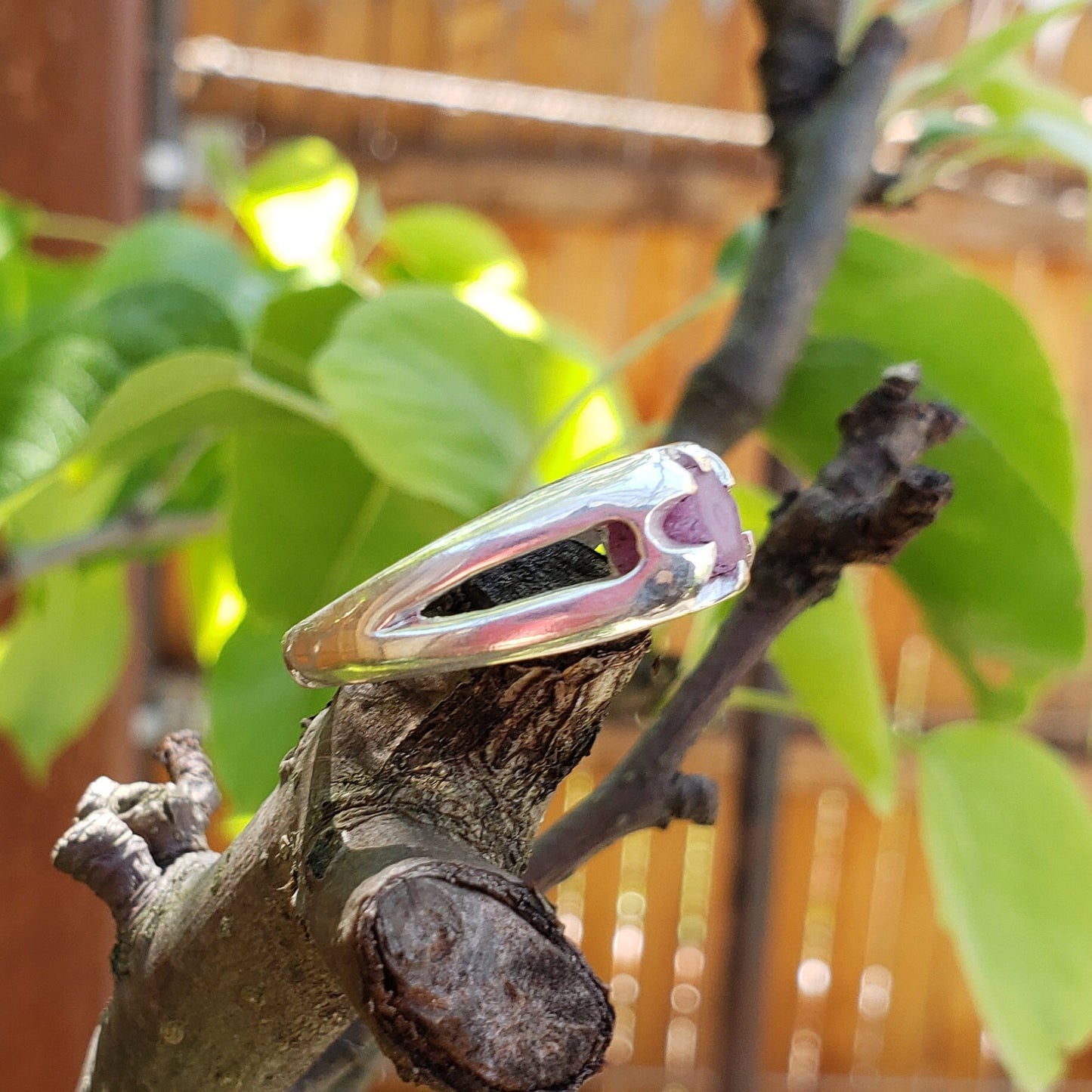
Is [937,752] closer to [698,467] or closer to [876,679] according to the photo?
[876,679]

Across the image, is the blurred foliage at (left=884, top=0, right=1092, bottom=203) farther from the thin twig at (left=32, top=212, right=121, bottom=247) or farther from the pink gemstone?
the thin twig at (left=32, top=212, right=121, bottom=247)

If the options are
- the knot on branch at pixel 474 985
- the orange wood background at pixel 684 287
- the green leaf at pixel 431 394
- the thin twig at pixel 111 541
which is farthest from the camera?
the orange wood background at pixel 684 287

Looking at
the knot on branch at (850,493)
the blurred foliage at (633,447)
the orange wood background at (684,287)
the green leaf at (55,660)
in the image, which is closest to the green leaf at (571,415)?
the blurred foliage at (633,447)

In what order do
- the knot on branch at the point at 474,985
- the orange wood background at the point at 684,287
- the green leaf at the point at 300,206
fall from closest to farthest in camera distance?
the knot on branch at the point at 474,985, the green leaf at the point at 300,206, the orange wood background at the point at 684,287

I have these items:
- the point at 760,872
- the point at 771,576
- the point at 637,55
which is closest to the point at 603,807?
the point at 771,576

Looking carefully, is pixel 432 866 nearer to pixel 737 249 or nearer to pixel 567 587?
pixel 567 587

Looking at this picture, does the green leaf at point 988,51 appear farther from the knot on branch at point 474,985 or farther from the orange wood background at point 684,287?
the orange wood background at point 684,287

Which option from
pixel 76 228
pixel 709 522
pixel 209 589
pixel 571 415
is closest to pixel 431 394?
pixel 571 415
